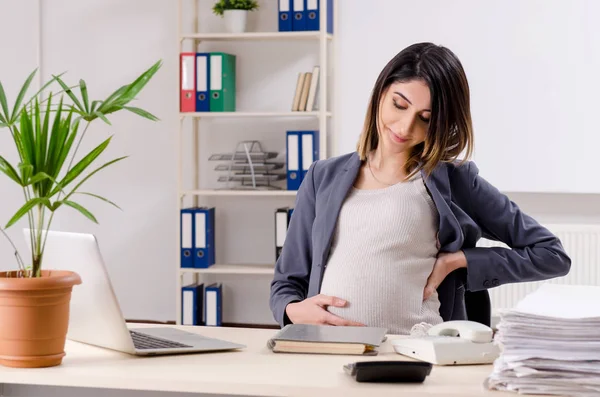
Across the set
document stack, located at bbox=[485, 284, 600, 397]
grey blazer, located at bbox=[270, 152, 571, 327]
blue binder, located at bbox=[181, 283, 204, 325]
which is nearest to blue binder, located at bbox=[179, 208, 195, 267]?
blue binder, located at bbox=[181, 283, 204, 325]

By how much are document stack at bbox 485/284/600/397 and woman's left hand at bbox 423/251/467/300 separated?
689 millimetres

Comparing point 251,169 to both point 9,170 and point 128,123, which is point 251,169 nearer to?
point 128,123

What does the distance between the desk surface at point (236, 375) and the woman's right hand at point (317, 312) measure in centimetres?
29

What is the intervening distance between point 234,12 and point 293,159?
Answer: 84 cm

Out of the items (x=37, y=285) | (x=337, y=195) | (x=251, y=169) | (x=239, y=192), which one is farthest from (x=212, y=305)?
(x=37, y=285)

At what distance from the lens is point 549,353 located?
1.33 meters

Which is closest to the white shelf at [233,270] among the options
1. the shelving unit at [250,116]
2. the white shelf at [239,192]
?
the shelving unit at [250,116]

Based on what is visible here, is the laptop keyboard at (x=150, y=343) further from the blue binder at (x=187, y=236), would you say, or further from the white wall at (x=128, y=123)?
the white wall at (x=128, y=123)

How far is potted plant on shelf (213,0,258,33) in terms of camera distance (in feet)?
15.6

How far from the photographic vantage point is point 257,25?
4.99m

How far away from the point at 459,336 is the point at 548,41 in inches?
131

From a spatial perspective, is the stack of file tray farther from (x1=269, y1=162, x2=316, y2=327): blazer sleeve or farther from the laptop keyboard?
the laptop keyboard

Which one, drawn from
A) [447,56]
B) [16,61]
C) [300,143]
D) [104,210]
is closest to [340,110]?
[300,143]

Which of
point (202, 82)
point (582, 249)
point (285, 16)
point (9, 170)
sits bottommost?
point (582, 249)
